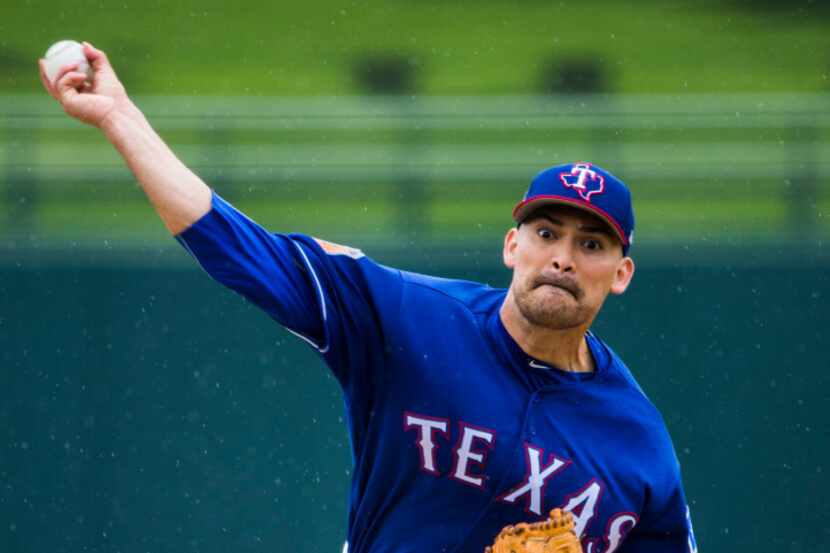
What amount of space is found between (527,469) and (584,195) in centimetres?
53

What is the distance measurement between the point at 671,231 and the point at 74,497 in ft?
8.62

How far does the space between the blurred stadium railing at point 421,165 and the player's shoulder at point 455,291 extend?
7.95 ft

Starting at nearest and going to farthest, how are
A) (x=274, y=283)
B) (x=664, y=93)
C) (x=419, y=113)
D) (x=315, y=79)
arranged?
(x=274, y=283), (x=419, y=113), (x=664, y=93), (x=315, y=79)

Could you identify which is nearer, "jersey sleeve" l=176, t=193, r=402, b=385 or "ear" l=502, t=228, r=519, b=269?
"jersey sleeve" l=176, t=193, r=402, b=385

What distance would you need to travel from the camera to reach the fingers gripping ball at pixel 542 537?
224 centimetres

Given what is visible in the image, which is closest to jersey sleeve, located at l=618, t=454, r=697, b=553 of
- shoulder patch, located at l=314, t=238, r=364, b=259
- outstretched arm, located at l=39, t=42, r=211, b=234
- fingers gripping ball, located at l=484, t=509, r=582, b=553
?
fingers gripping ball, located at l=484, t=509, r=582, b=553

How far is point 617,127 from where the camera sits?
5238 millimetres

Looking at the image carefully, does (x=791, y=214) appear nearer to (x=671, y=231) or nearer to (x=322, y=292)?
(x=671, y=231)

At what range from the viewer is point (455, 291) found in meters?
2.39

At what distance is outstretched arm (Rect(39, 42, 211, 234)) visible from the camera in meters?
1.82

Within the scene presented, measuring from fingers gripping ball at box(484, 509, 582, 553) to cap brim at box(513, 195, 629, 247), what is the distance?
0.56 meters

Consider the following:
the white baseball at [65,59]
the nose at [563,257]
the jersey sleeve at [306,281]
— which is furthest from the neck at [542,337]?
the white baseball at [65,59]

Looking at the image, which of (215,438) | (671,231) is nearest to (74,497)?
(215,438)

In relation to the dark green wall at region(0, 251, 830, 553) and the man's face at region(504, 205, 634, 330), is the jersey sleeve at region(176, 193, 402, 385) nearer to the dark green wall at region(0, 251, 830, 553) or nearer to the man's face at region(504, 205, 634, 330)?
the man's face at region(504, 205, 634, 330)
